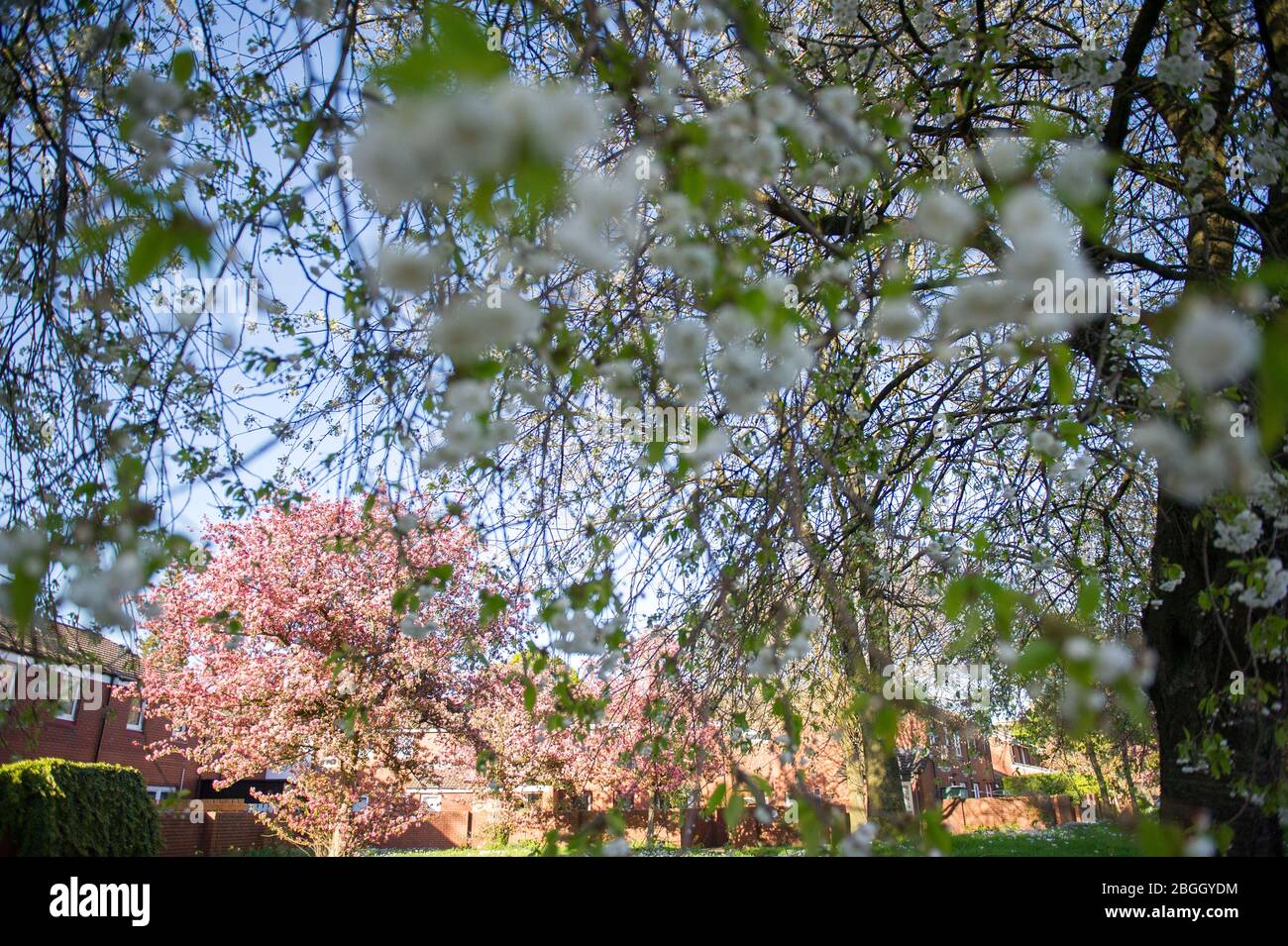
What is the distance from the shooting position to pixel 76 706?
1367 centimetres

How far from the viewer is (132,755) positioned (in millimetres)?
15562

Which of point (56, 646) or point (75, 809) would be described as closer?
point (56, 646)

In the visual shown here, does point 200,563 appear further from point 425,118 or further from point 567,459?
point 425,118

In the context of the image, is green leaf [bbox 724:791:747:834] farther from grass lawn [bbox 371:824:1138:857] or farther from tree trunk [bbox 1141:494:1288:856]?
tree trunk [bbox 1141:494:1288:856]

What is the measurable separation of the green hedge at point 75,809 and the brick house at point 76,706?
581 mm

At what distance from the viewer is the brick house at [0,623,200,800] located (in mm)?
2660

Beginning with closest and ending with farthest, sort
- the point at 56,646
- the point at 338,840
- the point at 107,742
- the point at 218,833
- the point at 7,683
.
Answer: the point at 56,646
the point at 7,683
the point at 338,840
the point at 107,742
the point at 218,833

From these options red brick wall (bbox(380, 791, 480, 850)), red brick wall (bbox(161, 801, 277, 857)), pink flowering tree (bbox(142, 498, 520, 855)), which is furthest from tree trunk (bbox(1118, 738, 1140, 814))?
red brick wall (bbox(380, 791, 480, 850))

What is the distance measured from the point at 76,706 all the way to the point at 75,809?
6.02 metres

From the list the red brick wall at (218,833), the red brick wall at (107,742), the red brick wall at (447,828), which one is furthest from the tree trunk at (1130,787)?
the red brick wall at (447,828)

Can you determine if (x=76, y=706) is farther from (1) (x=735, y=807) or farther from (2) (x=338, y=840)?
(1) (x=735, y=807)

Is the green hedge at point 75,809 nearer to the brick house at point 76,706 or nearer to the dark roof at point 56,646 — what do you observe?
the brick house at point 76,706

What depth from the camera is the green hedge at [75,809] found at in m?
8.25

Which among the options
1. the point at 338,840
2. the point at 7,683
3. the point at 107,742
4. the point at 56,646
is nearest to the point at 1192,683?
the point at 56,646
